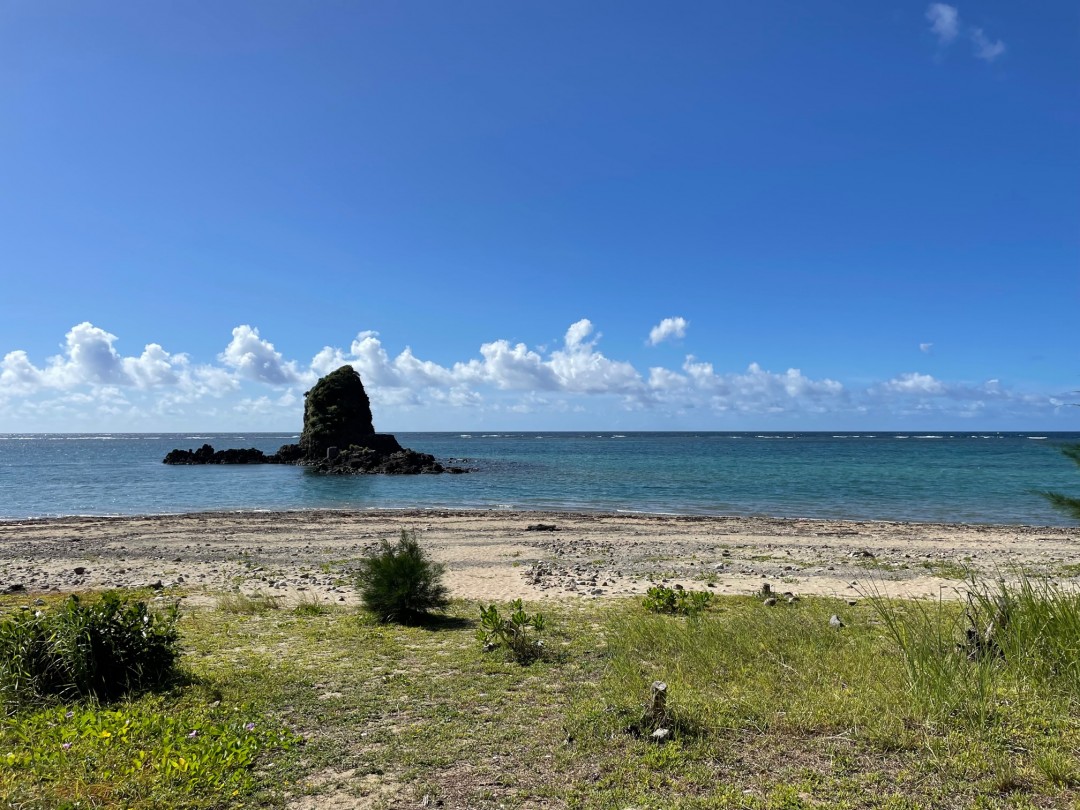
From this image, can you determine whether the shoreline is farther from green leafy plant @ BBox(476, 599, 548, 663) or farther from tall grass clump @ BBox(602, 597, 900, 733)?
green leafy plant @ BBox(476, 599, 548, 663)

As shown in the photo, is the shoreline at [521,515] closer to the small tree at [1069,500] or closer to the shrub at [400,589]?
the shrub at [400,589]

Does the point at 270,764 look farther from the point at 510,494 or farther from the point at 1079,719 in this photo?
the point at 510,494

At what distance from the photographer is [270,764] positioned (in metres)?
5.48

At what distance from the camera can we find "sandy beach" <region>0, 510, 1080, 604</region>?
15820 mm

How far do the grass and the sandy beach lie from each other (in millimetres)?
4643

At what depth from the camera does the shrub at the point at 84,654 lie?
694 cm

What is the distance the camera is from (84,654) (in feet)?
23.2

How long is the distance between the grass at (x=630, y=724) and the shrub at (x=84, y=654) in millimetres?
550

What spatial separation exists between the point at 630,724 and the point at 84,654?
6160mm

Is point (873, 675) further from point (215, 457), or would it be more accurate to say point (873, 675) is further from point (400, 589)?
point (215, 457)

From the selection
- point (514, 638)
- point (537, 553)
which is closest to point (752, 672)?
point (514, 638)

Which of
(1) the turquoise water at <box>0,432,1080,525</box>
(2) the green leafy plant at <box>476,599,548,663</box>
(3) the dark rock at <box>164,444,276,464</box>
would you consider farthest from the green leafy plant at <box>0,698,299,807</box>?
(3) the dark rock at <box>164,444,276,464</box>

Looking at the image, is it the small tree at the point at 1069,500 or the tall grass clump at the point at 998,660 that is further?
the tall grass clump at the point at 998,660

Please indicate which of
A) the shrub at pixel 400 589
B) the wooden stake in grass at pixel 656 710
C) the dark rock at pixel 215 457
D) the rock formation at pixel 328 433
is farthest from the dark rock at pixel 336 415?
the wooden stake in grass at pixel 656 710
